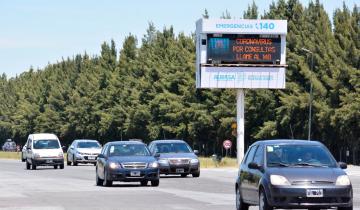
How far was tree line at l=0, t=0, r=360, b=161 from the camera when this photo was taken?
75.9 meters

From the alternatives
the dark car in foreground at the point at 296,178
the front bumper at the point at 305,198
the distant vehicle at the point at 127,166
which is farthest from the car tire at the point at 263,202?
the distant vehicle at the point at 127,166

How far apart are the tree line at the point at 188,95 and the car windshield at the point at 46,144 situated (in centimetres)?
2398

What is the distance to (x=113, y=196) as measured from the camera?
28297mm

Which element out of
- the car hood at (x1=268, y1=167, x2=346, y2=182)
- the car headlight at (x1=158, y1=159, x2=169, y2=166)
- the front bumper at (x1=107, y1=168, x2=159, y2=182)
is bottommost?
the front bumper at (x1=107, y1=168, x2=159, y2=182)

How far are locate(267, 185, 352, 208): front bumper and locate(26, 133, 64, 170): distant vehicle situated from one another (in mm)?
37584

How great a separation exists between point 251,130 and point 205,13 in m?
14.1

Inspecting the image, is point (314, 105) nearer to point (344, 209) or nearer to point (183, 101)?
point (183, 101)

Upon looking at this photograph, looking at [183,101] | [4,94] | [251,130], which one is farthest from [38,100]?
[251,130]

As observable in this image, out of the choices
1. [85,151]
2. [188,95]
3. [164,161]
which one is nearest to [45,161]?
[85,151]

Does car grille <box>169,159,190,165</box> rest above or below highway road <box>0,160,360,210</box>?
above

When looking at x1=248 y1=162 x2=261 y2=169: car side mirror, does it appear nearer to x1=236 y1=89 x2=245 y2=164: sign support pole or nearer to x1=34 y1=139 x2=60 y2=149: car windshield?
x1=34 y1=139 x2=60 y2=149: car windshield

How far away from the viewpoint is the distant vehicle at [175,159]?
42.2 metres

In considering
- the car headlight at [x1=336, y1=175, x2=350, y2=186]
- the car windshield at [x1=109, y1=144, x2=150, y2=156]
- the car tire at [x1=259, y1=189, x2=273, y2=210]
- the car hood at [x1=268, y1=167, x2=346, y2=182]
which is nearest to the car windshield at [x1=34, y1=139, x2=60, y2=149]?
the car windshield at [x1=109, y1=144, x2=150, y2=156]

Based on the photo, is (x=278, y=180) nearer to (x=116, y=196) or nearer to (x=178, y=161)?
(x=116, y=196)
